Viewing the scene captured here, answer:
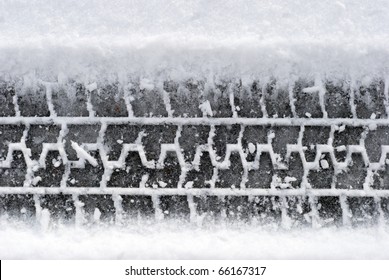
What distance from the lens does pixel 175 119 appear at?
1823 mm

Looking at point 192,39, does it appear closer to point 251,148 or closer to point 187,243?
point 251,148

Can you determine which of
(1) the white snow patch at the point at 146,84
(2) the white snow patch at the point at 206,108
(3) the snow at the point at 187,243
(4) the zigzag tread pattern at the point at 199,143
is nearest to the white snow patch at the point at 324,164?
(4) the zigzag tread pattern at the point at 199,143

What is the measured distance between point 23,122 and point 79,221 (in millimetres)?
404

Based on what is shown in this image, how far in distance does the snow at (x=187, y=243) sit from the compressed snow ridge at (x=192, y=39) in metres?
0.53

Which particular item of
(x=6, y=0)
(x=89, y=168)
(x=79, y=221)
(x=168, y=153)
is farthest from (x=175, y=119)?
(x=6, y=0)

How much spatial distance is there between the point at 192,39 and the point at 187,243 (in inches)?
27.3

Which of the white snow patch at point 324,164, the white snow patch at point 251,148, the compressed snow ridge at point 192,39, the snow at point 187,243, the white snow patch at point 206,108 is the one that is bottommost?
the snow at point 187,243

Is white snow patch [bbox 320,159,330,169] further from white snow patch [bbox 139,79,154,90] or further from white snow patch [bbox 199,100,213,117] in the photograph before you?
white snow patch [bbox 139,79,154,90]

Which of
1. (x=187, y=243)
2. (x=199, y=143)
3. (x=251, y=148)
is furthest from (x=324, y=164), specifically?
(x=187, y=243)

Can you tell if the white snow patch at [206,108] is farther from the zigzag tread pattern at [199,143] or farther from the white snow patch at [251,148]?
the white snow patch at [251,148]

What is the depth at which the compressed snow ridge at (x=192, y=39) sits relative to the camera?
1778 mm

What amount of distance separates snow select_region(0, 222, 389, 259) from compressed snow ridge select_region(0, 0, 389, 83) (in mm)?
535

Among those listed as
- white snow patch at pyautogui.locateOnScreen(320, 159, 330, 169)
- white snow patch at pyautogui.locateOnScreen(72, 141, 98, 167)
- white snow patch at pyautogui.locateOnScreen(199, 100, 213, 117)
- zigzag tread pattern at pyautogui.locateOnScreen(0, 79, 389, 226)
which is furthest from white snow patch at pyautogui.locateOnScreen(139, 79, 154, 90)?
white snow patch at pyautogui.locateOnScreen(320, 159, 330, 169)

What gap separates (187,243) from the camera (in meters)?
1.72
